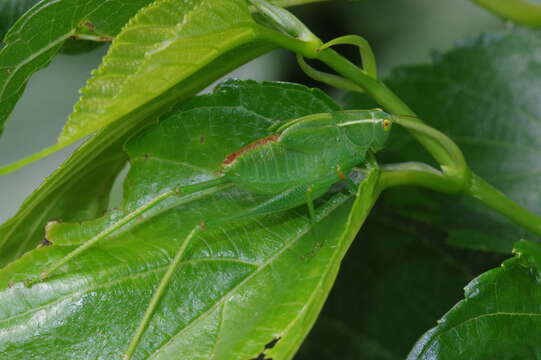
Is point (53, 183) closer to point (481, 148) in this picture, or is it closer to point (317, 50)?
point (317, 50)

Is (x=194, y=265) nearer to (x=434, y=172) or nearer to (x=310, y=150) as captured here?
(x=310, y=150)

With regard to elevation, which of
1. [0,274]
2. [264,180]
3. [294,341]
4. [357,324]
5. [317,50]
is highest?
[317,50]

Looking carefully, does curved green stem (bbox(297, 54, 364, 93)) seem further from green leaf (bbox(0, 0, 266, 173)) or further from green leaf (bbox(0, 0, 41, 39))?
green leaf (bbox(0, 0, 41, 39))

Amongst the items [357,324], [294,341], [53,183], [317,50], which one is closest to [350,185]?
[317,50]

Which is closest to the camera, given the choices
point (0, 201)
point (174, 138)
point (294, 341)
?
point (294, 341)

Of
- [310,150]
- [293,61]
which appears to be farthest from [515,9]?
[293,61]

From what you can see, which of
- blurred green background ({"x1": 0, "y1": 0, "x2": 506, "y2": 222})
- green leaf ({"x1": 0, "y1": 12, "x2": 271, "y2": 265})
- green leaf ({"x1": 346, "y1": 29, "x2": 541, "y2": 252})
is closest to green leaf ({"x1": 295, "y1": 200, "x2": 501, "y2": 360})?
green leaf ({"x1": 346, "y1": 29, "x2": 541, "y2": 252})

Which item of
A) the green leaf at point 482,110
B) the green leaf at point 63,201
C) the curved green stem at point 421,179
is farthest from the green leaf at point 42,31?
the green leaf at point 482,110

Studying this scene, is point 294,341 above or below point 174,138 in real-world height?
below
